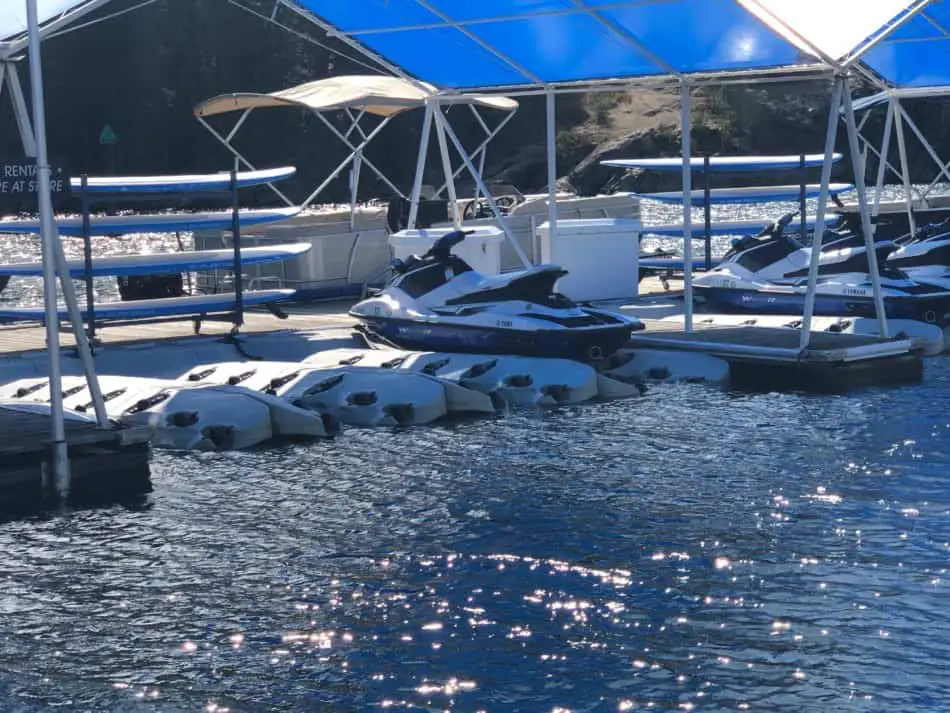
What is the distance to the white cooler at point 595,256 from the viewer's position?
27797 mm

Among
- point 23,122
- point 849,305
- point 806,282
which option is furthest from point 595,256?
point 23,122

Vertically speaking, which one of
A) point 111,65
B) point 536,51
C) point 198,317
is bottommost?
point 198,317

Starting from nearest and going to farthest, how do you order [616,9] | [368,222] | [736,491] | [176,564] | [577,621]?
[577,621] → [176,564] → [736,491] → [616,9] → [368,222]

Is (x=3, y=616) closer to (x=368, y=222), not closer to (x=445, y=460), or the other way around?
(x=445, y=460)

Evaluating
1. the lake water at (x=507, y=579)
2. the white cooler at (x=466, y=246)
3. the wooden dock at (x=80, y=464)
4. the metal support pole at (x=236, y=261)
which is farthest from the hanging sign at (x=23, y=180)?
the white cooler at (x=466, y=246)

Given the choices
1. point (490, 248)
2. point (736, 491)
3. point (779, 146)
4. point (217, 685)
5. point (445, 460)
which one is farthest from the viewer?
point (779, 146)

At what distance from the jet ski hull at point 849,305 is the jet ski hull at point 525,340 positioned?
474 centimetres

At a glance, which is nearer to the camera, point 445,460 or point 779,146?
point 445,460

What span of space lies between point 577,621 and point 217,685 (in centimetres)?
282

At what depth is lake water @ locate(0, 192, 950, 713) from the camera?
1080 cm

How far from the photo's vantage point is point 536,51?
2492cm

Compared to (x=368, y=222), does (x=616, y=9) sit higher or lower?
higher

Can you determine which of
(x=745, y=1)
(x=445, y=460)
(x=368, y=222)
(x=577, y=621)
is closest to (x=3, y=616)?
(x=577, y=621)

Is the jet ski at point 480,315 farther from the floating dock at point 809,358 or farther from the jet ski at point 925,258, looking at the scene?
the jet ski at point 925,258
